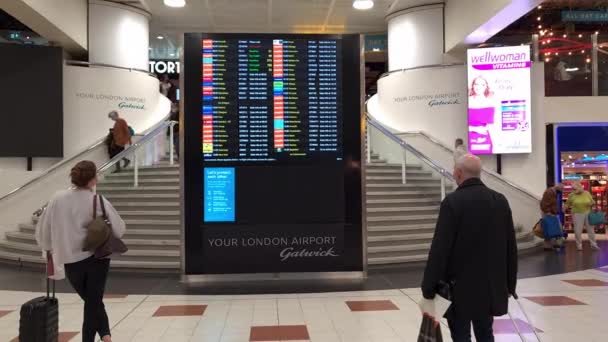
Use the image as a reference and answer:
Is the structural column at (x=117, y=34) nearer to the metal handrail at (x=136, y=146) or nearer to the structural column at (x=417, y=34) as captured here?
the metal handrail at (x=136, y=146)

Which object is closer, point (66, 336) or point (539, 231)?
point (66, 336)

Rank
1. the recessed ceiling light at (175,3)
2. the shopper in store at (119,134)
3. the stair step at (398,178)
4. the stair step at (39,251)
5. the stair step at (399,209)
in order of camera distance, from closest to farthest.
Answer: the stair step at (39,251), the stair step at (399,209), the stair step at (398,178), the shopper in store at (119,134), the recessed ceiling light at (175,3)

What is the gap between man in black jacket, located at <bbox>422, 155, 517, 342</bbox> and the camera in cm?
292

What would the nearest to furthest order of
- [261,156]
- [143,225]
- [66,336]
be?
1. [66,336]
2. [261,156]
3. [143,225]

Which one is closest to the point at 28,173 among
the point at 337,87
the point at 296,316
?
the point at 337,87

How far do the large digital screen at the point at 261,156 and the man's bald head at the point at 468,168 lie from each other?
140 inches

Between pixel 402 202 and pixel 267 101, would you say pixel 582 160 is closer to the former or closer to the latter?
pixel 402 202

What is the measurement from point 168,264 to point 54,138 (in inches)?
218

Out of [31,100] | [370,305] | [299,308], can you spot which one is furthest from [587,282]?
[31,100]

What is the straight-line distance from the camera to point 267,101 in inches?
259

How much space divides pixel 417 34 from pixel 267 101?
7.63 m

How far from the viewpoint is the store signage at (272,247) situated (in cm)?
658

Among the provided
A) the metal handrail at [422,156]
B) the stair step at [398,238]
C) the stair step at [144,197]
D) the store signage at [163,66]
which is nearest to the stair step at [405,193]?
the metal handrail at [422,156]

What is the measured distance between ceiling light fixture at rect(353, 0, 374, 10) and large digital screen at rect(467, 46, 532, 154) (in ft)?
8.76
